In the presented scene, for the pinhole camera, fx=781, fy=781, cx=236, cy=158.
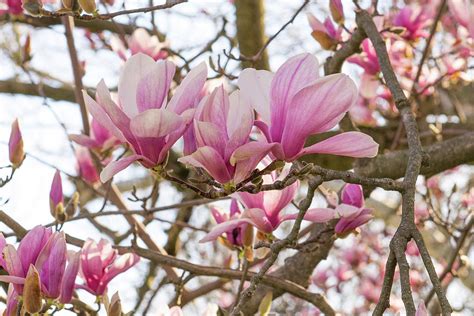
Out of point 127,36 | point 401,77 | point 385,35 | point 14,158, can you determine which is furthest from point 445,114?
point 14,158

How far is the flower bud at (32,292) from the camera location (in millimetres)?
927

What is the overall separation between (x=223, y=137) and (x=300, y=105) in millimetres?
87

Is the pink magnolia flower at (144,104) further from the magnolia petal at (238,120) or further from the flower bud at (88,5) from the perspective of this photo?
the flower bud at (88,5)

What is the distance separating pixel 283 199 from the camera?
3.54 ft

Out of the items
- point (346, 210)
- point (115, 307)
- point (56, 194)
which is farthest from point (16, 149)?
point (346, 210)

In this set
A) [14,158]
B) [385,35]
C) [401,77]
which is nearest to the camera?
[14,158]

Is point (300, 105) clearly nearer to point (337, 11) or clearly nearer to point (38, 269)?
point (38, 269)

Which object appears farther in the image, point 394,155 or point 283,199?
point 394,155

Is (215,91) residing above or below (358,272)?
above

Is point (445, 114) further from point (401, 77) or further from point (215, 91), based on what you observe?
point (215, 91)

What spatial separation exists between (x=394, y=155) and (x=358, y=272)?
178 cm

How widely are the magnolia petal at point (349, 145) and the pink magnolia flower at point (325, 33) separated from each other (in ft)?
2.56

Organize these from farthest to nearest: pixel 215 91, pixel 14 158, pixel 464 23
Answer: pixel 464 23, pixel 14 158, pixel 215 91

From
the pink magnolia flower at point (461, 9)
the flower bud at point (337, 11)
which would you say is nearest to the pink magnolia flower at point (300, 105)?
the flower bud at point (337, 11)
